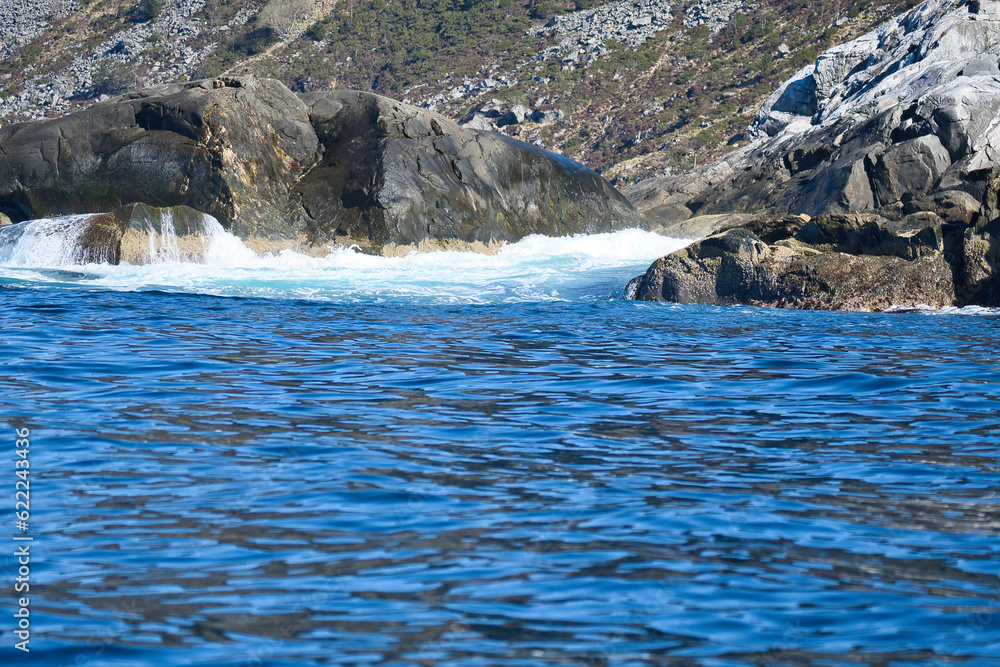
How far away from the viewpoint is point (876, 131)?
27.2m

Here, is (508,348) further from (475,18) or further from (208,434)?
(475,18)

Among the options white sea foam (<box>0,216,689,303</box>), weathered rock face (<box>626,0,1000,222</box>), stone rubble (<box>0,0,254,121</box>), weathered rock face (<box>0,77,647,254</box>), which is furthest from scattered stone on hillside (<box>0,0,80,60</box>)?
white sea foam (<box>0,216,689,303</box>)

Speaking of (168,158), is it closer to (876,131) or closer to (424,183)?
(424,183)

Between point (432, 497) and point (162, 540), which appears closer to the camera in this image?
point (162, 540)

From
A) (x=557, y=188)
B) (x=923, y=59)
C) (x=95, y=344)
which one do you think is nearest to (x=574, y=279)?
(x=557, y=188)

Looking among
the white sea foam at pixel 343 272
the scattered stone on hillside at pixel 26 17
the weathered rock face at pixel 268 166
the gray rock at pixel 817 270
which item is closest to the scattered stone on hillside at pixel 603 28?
the scattered stone on hillside at pixel 26 17

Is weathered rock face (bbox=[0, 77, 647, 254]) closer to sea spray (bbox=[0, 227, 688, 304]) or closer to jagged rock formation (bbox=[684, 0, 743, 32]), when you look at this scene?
sea spray (bbox=[0, 227, 688, 304])

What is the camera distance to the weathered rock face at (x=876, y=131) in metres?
24.3

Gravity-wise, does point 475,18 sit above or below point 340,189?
above

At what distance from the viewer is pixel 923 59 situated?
30859 mm

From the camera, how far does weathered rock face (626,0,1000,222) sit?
24266 millimetres

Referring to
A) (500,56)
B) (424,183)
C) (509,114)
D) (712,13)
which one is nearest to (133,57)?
(500,56)

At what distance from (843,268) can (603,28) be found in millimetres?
53730

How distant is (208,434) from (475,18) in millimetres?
65997
